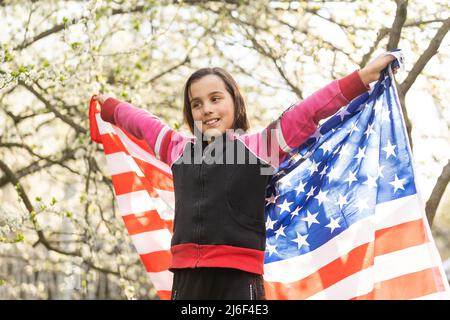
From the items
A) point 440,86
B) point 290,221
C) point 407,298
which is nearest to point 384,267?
point 407,298

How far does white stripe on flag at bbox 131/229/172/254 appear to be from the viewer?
4180mm

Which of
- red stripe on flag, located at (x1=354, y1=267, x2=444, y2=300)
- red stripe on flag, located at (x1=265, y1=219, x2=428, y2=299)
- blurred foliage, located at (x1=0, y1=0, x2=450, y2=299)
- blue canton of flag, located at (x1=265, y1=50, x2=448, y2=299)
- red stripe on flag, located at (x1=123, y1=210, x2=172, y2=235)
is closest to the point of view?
red stripe on flag, located at (x1=354, y1=267, x2=444, y2=300)

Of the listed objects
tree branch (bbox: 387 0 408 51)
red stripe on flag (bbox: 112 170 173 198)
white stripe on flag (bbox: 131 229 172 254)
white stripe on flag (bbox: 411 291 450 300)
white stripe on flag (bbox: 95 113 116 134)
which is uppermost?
tree branch (bbox: 387 0 408 51)

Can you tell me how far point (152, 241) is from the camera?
420 cm

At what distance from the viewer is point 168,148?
3.71 metres

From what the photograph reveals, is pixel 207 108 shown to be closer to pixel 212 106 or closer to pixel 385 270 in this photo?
pixel 212 106

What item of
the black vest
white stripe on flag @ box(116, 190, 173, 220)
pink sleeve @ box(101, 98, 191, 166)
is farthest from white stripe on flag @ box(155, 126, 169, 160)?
white stripe on flag @ box(116, 190, 173, 220)

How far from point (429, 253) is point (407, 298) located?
0.22 m

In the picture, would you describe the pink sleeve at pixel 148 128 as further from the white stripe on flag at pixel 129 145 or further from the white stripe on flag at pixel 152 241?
the white stripe on flag at pixel 152 241

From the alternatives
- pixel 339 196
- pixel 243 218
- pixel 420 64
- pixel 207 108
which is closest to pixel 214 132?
pixel 207 108

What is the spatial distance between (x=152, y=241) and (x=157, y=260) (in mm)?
111

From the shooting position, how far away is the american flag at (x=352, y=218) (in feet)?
11.1

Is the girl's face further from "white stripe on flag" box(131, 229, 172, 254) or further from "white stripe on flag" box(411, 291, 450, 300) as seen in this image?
"white stripe on flag" box(411, 291, 450, 300)

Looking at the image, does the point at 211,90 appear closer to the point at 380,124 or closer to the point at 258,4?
the point at 380,124
